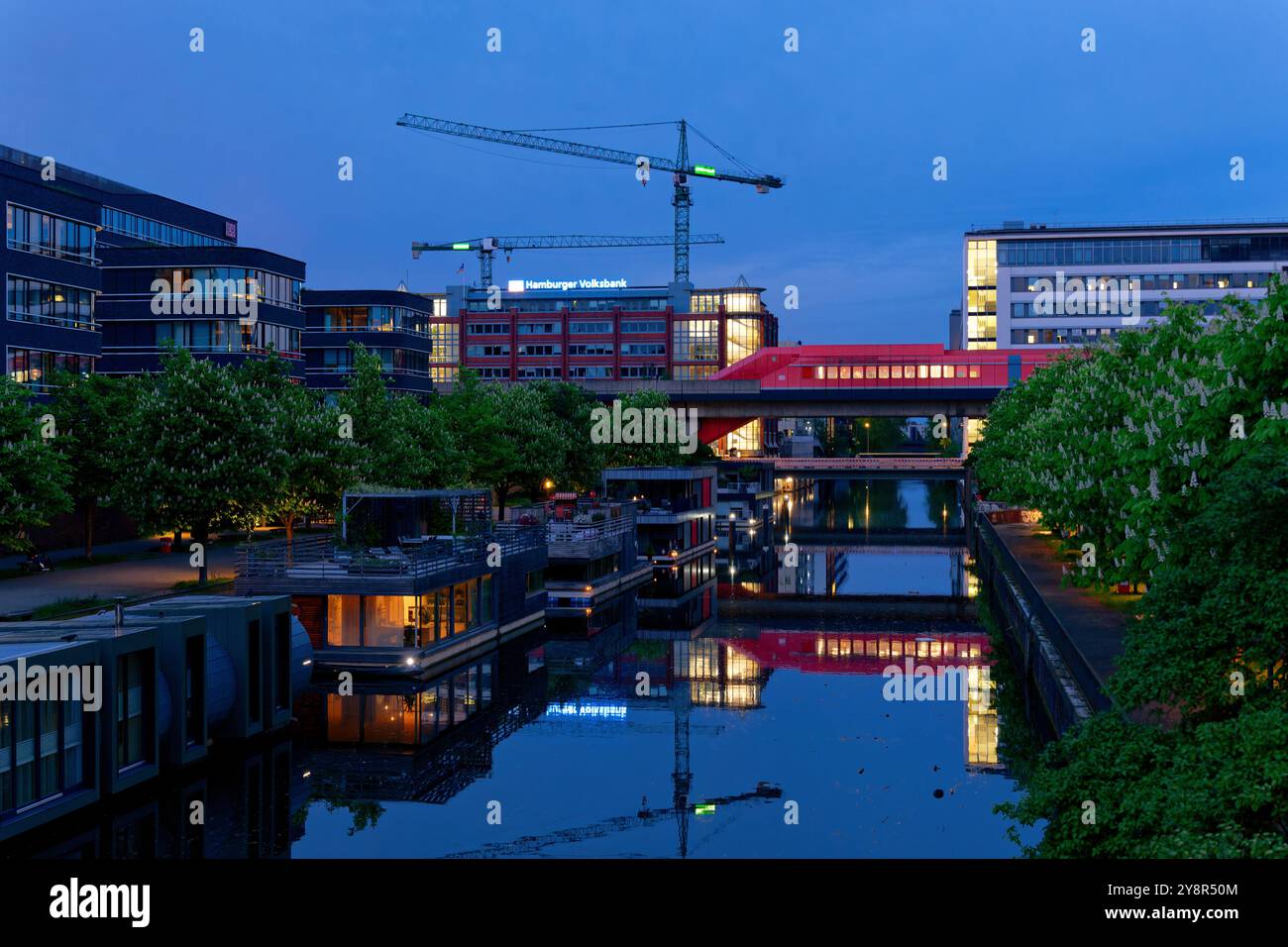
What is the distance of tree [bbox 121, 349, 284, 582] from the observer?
154ft

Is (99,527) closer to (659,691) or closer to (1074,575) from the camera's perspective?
(659,691)

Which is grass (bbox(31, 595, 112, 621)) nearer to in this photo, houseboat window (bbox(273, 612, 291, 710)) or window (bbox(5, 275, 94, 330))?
houseboat window (bbox(273, 612, 291, 710))

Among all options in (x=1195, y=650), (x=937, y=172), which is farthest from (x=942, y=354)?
(x=1195, y=650)

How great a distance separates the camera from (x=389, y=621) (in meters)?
38.3

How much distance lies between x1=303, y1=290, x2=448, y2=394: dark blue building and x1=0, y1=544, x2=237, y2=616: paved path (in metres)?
56.8

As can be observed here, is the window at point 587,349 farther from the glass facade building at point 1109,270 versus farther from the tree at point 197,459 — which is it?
the tree at point 197,459

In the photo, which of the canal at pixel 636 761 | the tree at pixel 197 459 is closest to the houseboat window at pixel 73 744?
the canal at pixel 636 761

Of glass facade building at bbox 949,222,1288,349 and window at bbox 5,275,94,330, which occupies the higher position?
glass facade building at bbox 949,222,1288,349

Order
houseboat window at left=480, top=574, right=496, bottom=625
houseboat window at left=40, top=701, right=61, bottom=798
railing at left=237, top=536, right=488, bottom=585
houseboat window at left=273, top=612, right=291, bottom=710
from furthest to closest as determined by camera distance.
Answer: houseboat window at left=480, top=574, right=496, bottom=625, railing at left=237, top=536, right=488, bottom=585, houseboat window at left=273, top=612, right=291, bottom=710, houseboat window at left=40, top=701, right=61, bottom=798

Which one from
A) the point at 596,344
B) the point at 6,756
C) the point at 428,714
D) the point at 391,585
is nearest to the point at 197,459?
the point at 391,585

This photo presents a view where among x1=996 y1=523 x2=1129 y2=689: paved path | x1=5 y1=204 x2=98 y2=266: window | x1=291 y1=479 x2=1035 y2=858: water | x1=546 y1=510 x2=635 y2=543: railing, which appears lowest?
x1=291 y1=479 x2=1035 y2=858: water

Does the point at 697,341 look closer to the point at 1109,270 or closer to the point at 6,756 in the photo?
the point at 1109,270

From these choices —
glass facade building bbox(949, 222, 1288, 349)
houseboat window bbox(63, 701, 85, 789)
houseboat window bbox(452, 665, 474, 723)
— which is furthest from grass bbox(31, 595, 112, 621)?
glass facade building bbox(949, 222, 1288, 349)
